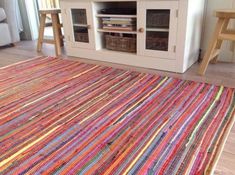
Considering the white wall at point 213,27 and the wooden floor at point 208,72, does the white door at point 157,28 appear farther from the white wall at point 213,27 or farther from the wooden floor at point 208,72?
the white wall at point 213,27

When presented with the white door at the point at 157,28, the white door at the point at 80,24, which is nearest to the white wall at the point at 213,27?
the white door at the point at 157,28

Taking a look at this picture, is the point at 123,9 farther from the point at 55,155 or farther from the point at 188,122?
the point at 55,155

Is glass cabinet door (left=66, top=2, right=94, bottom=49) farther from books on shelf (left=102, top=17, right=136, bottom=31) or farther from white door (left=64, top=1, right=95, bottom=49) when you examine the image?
books on shelf (left=102, top=17, right=136, bottom=31)

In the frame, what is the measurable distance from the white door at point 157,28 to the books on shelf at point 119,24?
10 centimetres

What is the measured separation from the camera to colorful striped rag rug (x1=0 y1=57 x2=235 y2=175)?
3.23 ft

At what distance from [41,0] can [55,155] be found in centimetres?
337

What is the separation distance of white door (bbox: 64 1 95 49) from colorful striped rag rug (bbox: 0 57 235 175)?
57 centimetres

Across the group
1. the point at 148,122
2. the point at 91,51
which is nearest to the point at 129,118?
the point at 148,122

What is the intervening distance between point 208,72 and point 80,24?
4.33 feet

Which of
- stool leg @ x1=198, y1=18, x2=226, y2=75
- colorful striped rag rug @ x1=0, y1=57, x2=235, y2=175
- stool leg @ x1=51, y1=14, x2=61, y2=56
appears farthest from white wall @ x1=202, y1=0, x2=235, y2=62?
stool leg @ x1=51, y1=14, x2=61, y2=56

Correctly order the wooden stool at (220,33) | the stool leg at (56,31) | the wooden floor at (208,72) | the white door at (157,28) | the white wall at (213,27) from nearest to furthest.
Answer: the wooden floor at (208,72) < the wooden stool at (220,33) < the white door at (157,28) < the white wall at (213,27) < the stool leg at (56,31)

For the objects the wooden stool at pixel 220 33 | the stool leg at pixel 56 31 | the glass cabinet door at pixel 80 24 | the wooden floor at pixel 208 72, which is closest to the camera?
the wooden floor at pixel 208 72

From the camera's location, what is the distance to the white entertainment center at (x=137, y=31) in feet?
5.95

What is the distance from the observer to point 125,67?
2.12 metres
